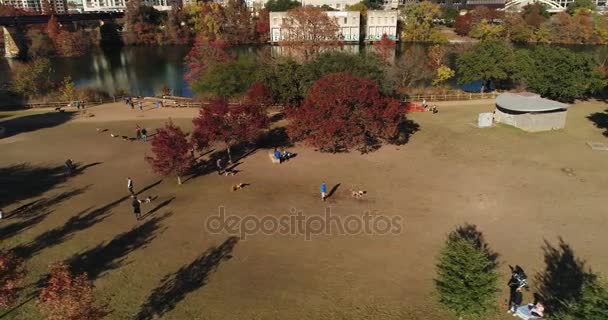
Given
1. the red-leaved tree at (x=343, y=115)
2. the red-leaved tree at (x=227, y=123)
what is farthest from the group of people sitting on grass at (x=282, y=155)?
the red-leaved tree at (x=227, y=123)

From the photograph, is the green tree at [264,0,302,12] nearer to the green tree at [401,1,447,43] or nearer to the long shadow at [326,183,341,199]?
the green tree at [401,1,447,43]

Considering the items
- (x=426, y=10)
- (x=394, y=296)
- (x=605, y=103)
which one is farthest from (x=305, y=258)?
Answer: (x=426, y=10)

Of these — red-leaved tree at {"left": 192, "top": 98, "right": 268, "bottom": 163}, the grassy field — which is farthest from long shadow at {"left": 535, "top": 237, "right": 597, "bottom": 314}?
red-leaved tree at {"left": 192, "top": 98, "right": 268, "bottom": 163}

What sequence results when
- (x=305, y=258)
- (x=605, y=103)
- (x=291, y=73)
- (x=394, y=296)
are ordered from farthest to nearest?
(x=605, y=103) < (x=291, y=73) < (x=305, y=258) < (x=394, y=296)

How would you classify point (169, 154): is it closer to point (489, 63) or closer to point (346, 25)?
point (489, 63)

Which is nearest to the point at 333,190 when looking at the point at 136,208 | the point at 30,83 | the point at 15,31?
the point at 136,208

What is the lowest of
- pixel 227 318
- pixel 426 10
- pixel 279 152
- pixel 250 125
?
pixel 227 318

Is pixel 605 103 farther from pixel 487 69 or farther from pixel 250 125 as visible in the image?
pixel 250 125
